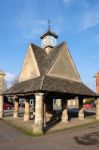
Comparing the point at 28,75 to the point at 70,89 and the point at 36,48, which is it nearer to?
the point at 36,48

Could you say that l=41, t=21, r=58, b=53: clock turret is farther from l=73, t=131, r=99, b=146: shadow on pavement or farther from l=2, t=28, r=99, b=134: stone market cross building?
l=73, t=131, r=99, b=146: shadow on pavement

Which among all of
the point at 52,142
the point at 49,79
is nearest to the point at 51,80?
the point at 49,79

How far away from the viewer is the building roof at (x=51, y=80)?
63.5ft

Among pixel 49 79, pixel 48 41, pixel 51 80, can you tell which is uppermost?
pixel 48 41

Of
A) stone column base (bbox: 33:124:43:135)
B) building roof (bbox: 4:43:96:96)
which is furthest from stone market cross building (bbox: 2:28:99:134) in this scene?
stone column base (bbox: 33:124:43:135)

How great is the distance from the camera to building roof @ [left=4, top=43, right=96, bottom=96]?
19.3m

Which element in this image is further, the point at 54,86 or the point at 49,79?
the point at 49,79

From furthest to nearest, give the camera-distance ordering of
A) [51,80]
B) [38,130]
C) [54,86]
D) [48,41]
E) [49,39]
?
1. [49,39]
2. [48,41]
3. [51,80]
4. [54,86]
5. [38,130]

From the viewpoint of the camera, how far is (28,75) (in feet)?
79.5

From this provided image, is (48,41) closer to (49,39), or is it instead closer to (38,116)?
(49,39)

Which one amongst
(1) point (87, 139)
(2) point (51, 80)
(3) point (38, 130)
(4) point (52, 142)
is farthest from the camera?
(2) point (51, 80)

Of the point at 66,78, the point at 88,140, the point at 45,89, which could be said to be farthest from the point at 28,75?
the point at 88,140

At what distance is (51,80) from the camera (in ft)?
67.9

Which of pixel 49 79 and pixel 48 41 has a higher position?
pixel 48 41
